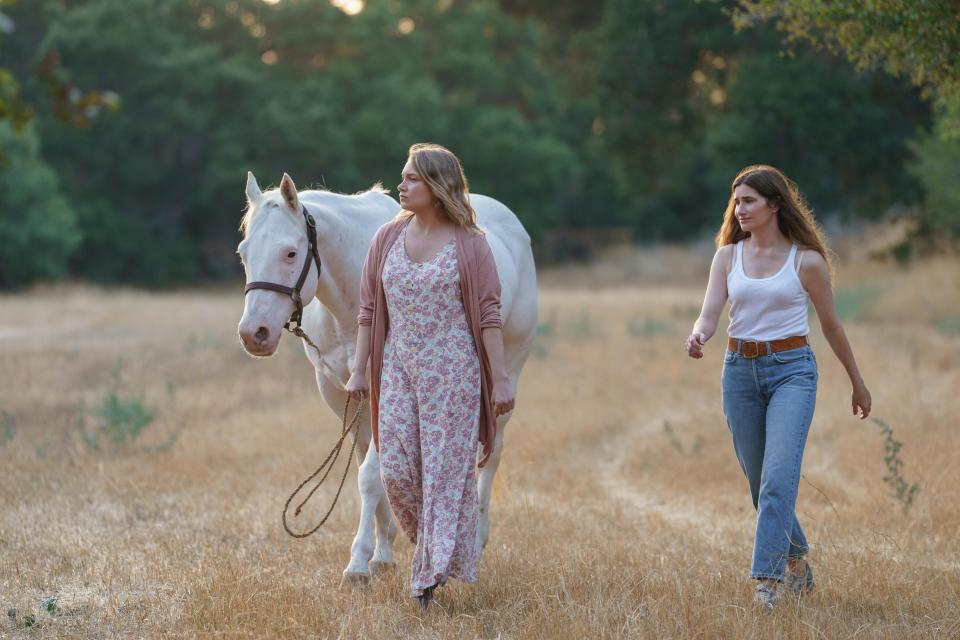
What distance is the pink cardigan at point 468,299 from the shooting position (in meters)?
4.78

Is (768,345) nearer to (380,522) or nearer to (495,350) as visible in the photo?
(495,350)

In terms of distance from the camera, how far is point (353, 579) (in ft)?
18.1

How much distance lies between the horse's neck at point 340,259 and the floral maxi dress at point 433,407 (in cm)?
102

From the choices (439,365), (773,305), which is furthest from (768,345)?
(439,365)

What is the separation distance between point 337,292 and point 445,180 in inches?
55.7

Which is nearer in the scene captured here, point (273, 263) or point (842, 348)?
point (842, 348)

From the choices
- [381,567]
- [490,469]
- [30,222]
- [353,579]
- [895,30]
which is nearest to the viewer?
[353,579]

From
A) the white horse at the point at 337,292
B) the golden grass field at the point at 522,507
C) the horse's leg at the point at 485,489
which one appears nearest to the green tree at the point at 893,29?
the white horse at the point at 337,292

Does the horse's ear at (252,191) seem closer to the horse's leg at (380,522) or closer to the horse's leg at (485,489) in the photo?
the horse's leg at (380,522)

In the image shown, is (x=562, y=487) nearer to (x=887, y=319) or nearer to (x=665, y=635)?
(x=665, y=635)

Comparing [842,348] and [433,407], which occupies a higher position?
[842,348]

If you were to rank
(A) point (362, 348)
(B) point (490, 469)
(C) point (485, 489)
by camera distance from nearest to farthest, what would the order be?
(A) point (362, 348) → (C) point (485, 489) → (B) point (490, 469)

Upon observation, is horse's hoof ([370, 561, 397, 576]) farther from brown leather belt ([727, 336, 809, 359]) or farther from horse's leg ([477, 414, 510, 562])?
brown leather belt ([727, 336, 809, 359])

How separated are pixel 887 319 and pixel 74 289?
69.5 ft
